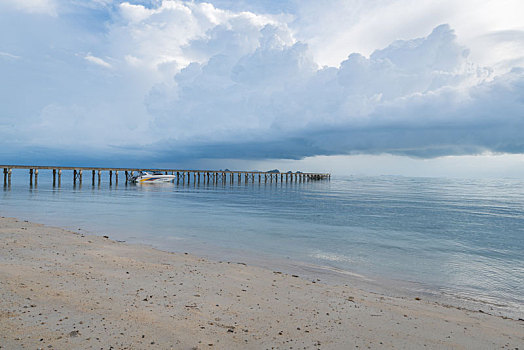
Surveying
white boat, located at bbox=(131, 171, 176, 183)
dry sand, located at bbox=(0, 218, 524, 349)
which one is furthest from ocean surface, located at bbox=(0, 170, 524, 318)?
white boat, located at bbox=(131, 171, 176, 183)

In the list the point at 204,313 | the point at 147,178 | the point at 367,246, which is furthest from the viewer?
the point at 147,178

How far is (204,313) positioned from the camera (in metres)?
5.67

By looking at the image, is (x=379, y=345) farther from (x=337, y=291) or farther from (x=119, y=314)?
(x=119, y=314)

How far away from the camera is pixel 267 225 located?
2067 cm

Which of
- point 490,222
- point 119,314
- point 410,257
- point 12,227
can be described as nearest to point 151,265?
point 119,314

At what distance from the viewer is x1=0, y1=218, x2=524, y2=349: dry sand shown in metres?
4.71

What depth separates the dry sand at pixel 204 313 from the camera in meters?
4.71

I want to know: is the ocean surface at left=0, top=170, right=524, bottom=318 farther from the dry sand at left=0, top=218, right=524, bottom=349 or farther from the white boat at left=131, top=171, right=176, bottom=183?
the white boat at left=131, top=171, right=176, bottom=183

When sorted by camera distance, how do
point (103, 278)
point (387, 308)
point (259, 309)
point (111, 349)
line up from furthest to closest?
1. point (103, 278)
2. point (387, 308)
3. point (259, 309)
4. point (111, 349)

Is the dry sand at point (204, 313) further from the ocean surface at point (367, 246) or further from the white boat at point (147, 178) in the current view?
the white boat at point (147, 178)

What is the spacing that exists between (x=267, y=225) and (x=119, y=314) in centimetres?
1560

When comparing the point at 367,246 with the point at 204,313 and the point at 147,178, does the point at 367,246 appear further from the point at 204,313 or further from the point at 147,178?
the point at 147,178

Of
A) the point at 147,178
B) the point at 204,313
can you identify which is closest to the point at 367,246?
the point at 204,313

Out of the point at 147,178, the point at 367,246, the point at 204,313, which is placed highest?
the point at 204,313
